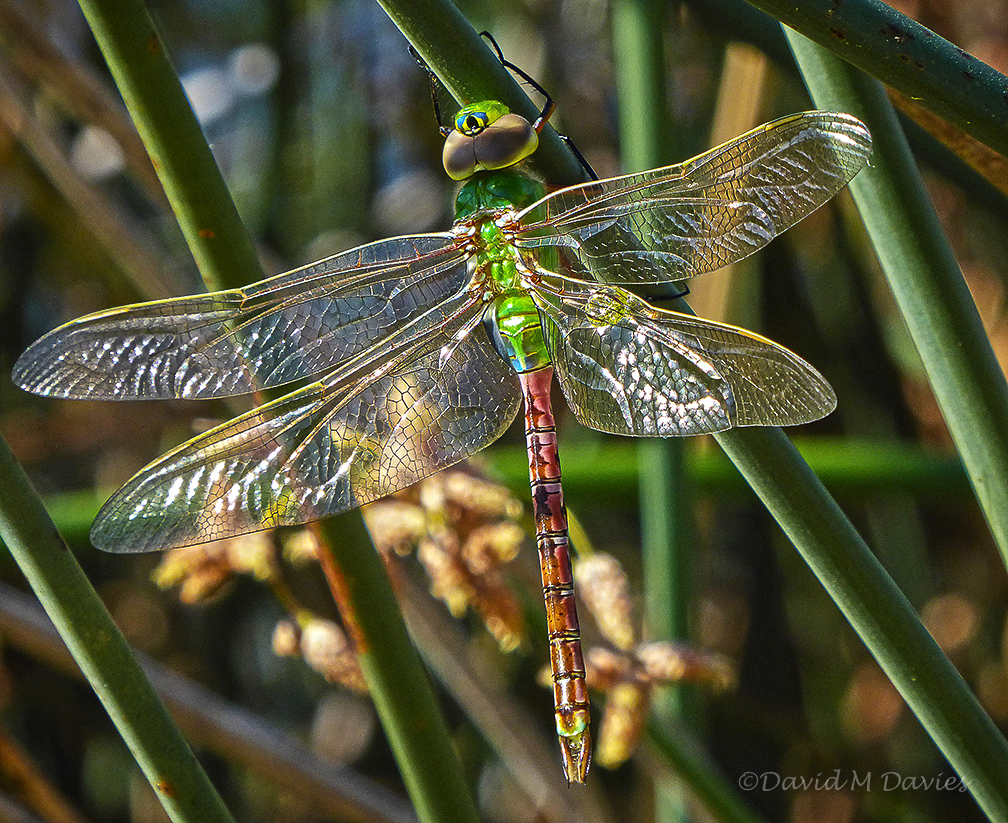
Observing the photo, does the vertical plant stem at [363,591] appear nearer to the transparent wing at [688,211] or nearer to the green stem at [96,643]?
the green stem at [96,643]

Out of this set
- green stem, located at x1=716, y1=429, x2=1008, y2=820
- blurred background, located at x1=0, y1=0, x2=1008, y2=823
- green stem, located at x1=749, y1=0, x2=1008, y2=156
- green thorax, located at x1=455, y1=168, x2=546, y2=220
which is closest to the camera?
green stem, located at x1=749, y1=0, x2=1008, y2=156

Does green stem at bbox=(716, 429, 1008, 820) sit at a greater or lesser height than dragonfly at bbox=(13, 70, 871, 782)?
lesser

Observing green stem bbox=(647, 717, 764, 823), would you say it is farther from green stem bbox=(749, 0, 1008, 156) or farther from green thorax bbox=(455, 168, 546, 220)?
green stem bbox=(749, 0, 1008, 156)

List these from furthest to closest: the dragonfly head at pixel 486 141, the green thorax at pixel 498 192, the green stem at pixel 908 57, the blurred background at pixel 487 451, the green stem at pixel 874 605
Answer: the blurred background at pixel 487 451, the green thorax at pixel 498 192, the dragonfly head at pixel 486 141, the green stem at pixel 874 605, the green stem at pixel 908 57

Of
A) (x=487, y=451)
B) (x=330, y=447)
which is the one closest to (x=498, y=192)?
(x=330, y=447)

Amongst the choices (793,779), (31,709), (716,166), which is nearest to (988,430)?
(716,166)

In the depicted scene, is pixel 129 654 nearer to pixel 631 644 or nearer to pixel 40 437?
pixel 631 644

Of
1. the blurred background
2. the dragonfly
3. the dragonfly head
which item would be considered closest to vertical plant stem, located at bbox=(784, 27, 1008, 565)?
the dragonfly

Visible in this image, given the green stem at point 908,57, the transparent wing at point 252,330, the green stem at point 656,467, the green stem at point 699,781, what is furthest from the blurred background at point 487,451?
the green stem at point 908,57
